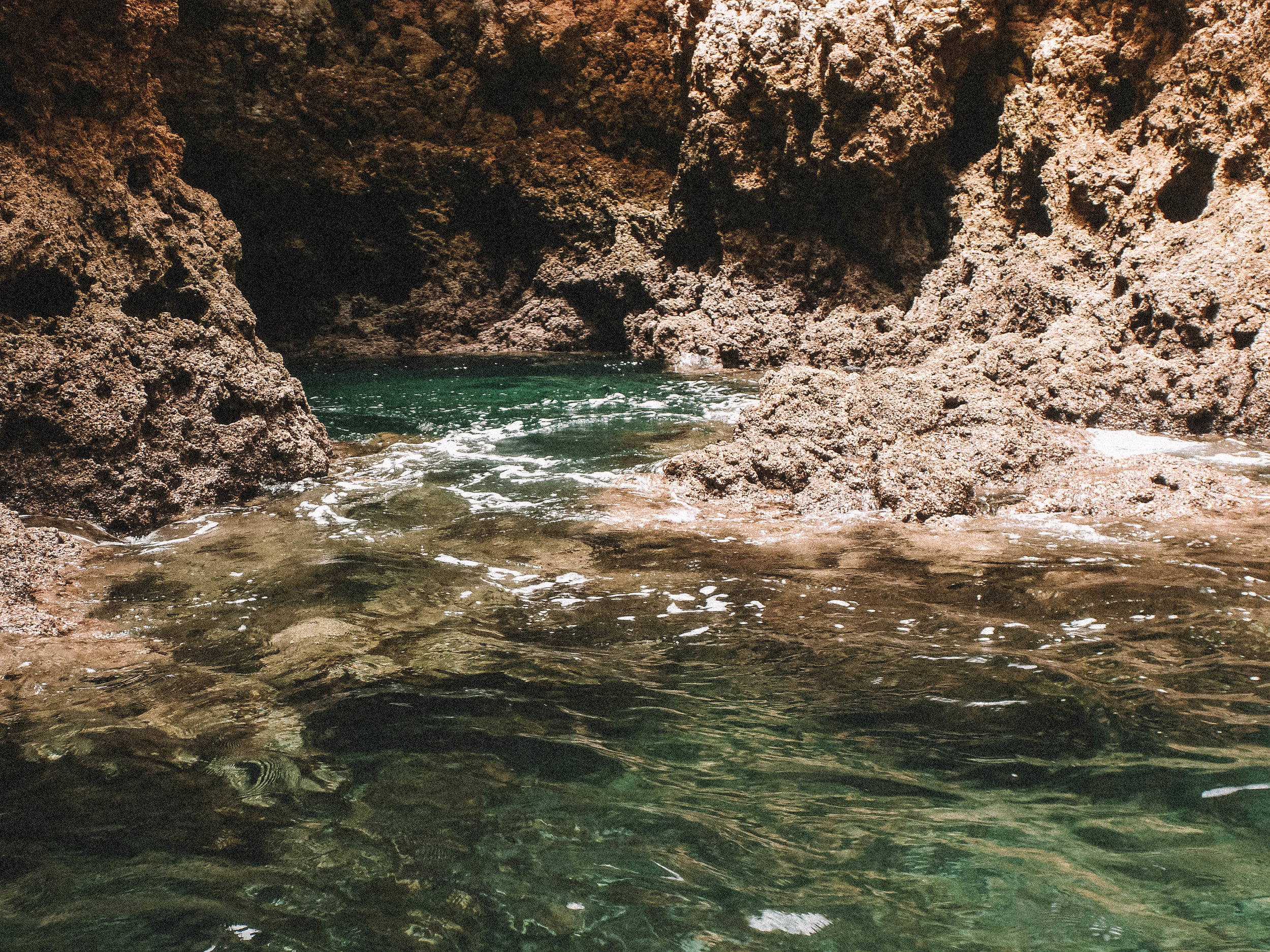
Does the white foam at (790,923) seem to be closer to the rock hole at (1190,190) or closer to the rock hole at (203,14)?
the rock hole at (1190,190)

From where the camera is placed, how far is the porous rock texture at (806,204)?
21.9ft

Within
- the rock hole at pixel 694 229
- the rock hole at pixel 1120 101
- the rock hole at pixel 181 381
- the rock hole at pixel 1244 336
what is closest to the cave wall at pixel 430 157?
the rock hole at pixel 694 229

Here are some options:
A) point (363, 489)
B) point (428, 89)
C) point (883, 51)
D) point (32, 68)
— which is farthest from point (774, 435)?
point (428, 89)

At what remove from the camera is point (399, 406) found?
10.1 meters

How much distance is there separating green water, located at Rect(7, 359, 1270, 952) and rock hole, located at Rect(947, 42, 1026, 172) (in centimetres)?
947

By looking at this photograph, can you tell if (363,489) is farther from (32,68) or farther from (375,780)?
(375,780)

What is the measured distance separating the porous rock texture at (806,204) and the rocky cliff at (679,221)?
0.04 metres

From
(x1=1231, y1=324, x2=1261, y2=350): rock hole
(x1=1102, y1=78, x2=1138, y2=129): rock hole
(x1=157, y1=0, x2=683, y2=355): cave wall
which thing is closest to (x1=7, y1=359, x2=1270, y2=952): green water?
(x1=1231, y1=324, x2=1261, y2=350): rock hole

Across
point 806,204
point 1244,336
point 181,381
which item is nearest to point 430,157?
point 806,204

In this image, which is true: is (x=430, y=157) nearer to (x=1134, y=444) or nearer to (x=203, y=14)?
(x=203, y=14)

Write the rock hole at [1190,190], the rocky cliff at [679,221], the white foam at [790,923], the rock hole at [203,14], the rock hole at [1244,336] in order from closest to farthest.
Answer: the white foam at [790,923] → the rocky cliff at [679,221] → the rock hole at [1244,336] → the rock hole at [1190,190] → the rock hole at [203,14]

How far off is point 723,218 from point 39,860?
1332cm

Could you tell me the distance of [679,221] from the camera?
1491 centimetres

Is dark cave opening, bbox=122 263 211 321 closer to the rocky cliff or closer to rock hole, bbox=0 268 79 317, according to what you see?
the rocky cliff
